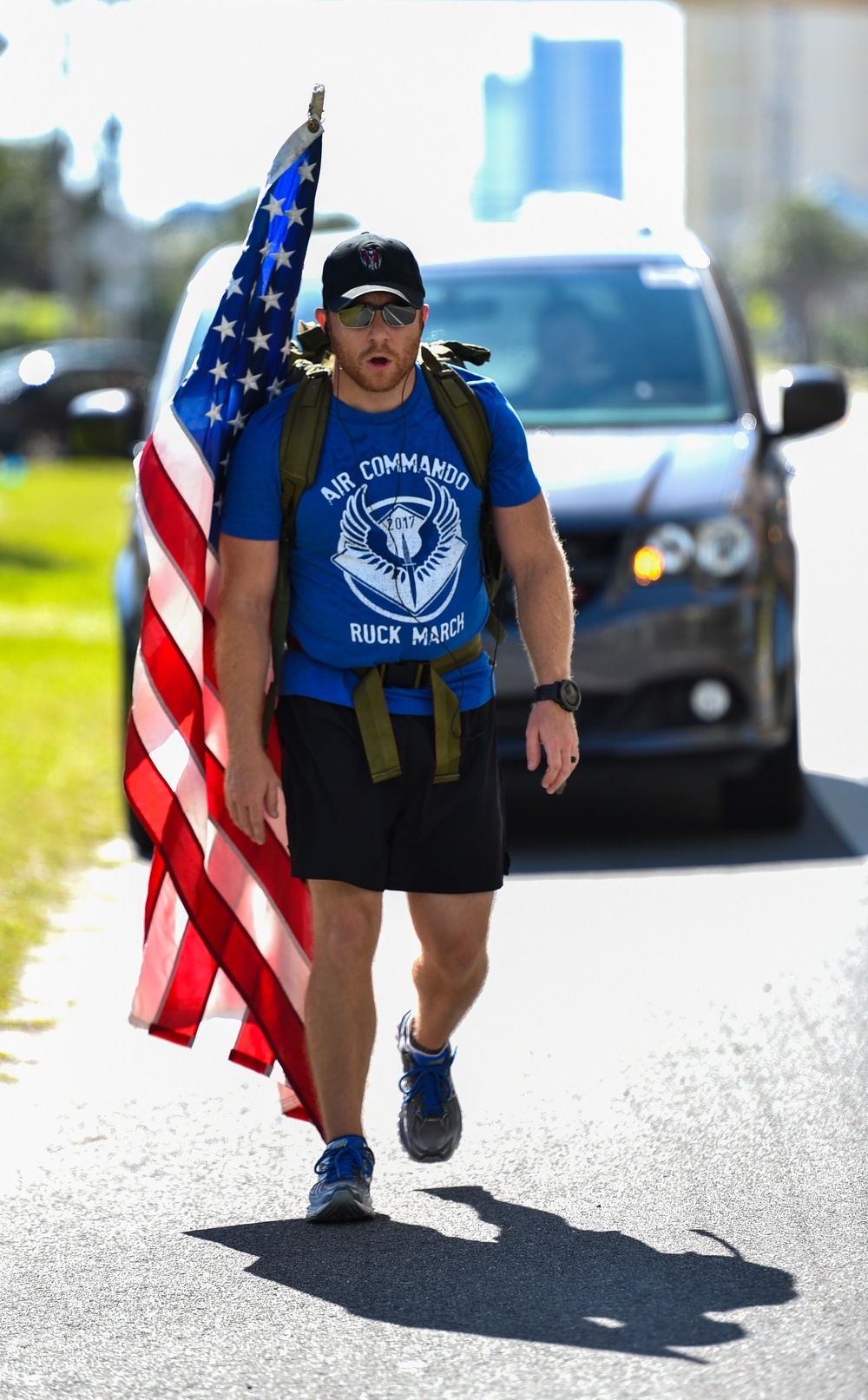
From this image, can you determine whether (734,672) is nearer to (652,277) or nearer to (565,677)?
(652,277)

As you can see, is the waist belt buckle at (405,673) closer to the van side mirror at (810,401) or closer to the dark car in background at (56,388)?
the van side mirror at (810,401)

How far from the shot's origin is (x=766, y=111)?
575ft

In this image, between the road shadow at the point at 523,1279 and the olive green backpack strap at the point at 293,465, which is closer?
the road shadow at the point at 523,1279

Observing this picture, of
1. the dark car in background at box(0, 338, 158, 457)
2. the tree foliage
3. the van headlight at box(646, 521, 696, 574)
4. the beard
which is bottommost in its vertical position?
the tree foliage

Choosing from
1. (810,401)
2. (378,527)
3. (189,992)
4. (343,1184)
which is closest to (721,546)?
(810,401)

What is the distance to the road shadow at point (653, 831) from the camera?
8.01 m

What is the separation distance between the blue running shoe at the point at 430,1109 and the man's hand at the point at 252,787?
633 mm

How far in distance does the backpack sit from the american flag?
13 cm

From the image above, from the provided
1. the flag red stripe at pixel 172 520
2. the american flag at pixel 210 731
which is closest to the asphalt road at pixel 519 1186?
the american flag at pixel 210 731

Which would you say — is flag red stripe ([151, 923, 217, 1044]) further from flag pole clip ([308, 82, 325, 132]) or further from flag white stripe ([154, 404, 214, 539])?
flag pole clip ([308, 82, 325, 132])

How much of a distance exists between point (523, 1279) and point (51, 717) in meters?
7.93

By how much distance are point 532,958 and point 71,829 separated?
109 inches

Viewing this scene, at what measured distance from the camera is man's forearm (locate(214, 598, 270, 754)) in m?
4.63

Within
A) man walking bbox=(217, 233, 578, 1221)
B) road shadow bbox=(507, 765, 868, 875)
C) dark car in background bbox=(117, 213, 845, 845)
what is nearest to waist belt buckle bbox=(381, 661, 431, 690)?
man walking bbox=(217, 233, 578, 1221)
